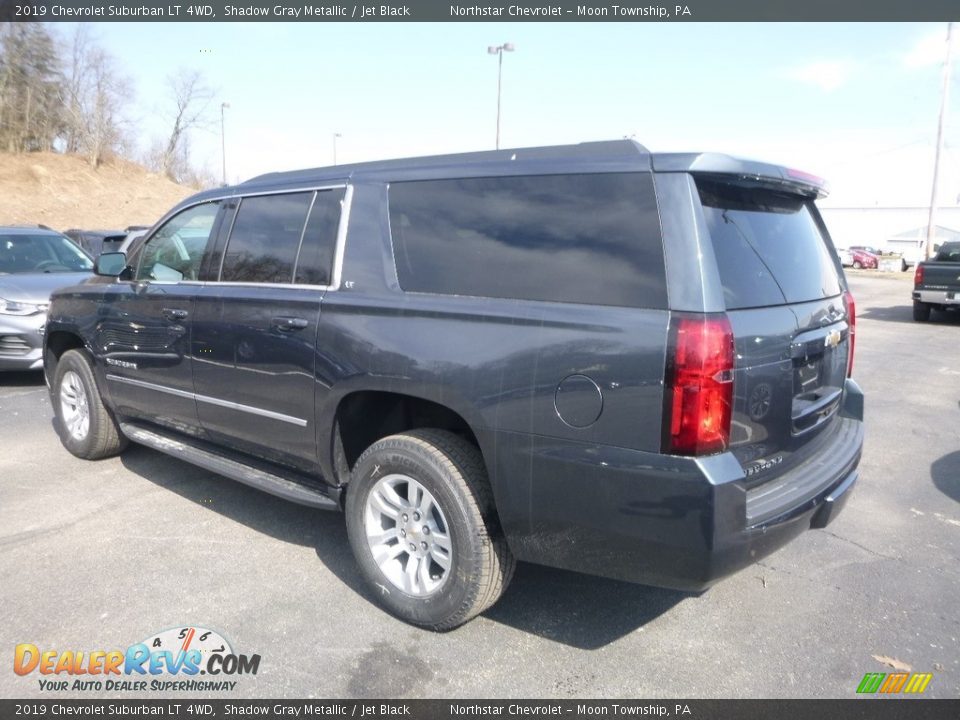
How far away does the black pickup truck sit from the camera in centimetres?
1439

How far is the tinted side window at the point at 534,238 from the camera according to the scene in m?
2.66

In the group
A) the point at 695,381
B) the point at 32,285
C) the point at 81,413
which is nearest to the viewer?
the point at 695,381

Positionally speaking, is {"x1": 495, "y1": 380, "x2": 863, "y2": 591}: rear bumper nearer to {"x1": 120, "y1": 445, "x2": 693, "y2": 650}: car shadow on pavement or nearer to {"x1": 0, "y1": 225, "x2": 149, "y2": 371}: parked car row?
{"x1": 120, "y1": 445, "x2": 693, "y2": 650}: car shadow on pavement

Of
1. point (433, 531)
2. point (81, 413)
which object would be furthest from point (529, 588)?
point (81, 413)

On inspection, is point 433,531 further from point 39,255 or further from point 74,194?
point 74,194

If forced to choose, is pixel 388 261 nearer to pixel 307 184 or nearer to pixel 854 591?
pixel 307 184

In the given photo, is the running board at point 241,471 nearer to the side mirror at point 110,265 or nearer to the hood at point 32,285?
the side mirror at point 110,265

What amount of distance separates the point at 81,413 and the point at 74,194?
41228 millimetres

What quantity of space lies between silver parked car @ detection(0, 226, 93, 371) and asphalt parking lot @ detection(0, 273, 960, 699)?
3532mm

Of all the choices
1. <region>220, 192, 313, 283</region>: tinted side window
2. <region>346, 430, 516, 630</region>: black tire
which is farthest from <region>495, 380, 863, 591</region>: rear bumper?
<region>220, 192, 313, 283</region>: tinted side window

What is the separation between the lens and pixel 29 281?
8242 mm

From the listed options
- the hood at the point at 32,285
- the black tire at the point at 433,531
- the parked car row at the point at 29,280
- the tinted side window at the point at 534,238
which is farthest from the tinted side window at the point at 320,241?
the hood at the point at 32,285

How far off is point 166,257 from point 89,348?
1.02 m

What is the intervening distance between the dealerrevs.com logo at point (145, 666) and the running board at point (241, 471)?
2.59ft
